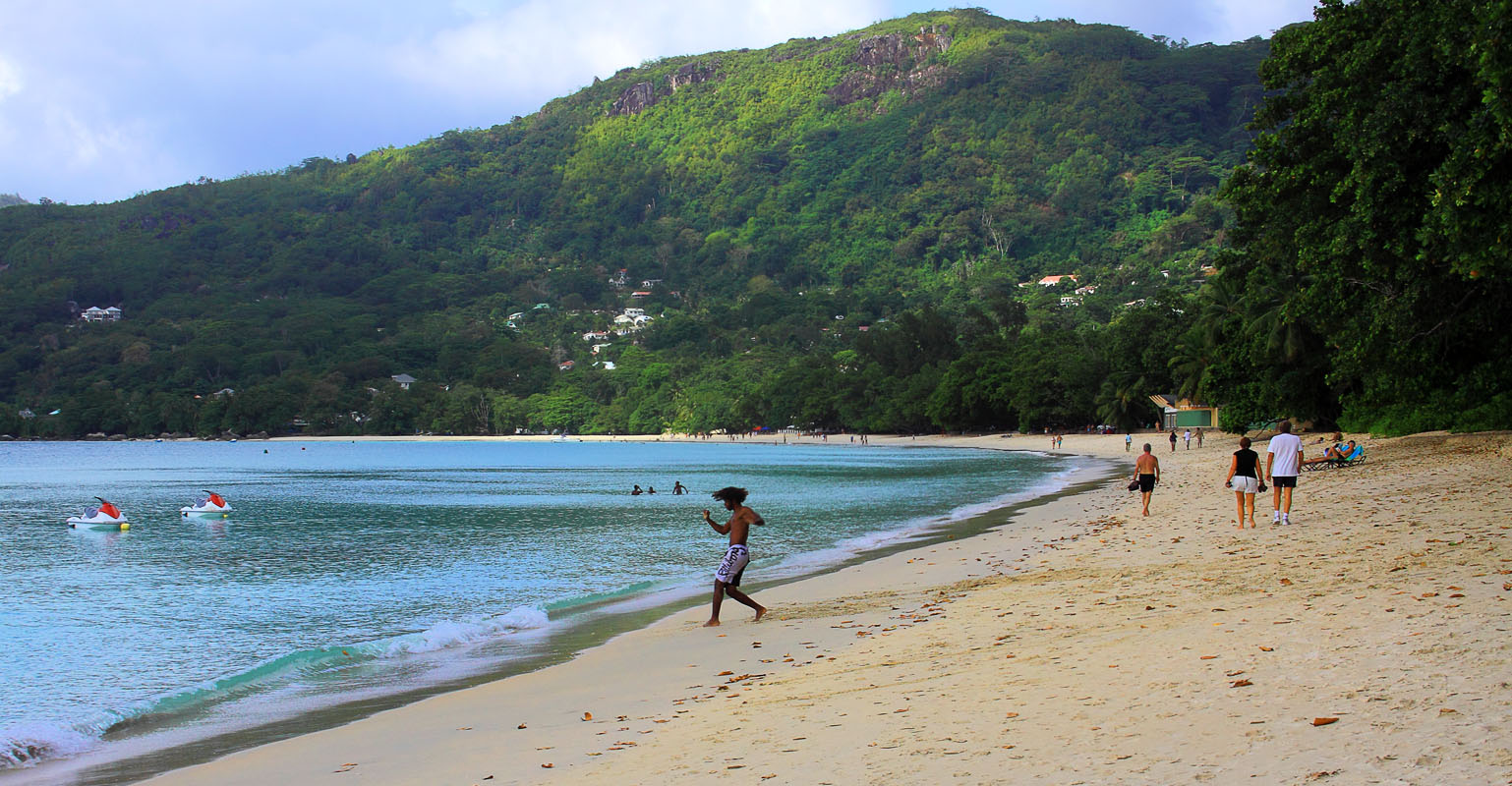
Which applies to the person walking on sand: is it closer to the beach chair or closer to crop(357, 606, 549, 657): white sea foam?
the beach chair

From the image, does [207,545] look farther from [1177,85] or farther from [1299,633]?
[1177,85]

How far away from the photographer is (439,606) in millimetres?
16141

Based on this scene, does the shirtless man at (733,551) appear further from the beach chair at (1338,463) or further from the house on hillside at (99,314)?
the house on hillside at (99,314)

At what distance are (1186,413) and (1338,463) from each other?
1709 inches

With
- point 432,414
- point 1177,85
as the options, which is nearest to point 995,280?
point 1177,85

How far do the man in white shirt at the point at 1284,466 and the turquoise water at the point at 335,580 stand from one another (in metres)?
7.15

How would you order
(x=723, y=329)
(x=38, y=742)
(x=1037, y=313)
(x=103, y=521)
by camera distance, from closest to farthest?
(x=38, y=742) → (x=103, y=521) → (x=1037, y=313) → (x=723, y=329)

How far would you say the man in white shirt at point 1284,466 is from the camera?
1570cm

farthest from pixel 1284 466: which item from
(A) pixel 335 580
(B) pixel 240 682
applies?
(A) pixel 335 580

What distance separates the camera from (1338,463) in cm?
2550

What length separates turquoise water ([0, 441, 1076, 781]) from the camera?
1023cm

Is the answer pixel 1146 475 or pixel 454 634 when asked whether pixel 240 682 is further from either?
pixel 1146 475

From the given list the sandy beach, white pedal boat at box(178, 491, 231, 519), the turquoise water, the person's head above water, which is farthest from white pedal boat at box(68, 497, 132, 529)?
the person's head above water

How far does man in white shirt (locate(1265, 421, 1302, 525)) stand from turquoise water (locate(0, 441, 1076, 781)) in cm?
715
